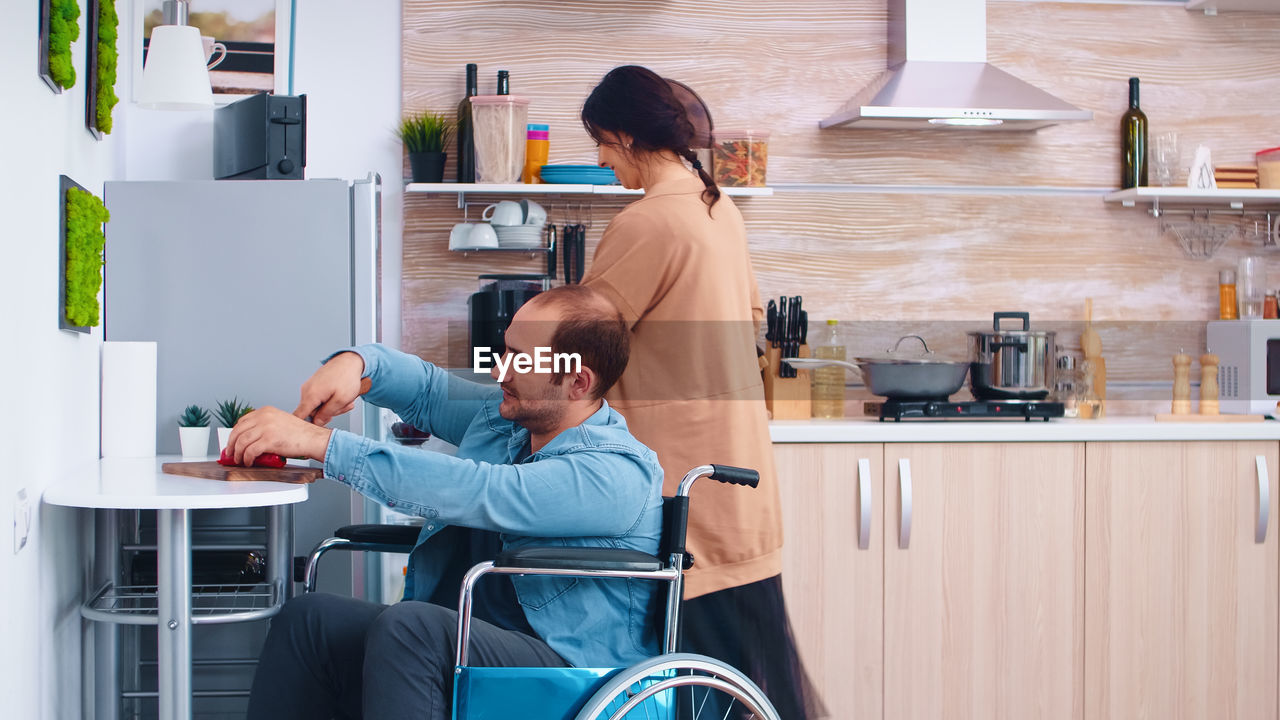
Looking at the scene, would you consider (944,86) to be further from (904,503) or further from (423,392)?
(423,392)

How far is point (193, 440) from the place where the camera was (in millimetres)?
2344

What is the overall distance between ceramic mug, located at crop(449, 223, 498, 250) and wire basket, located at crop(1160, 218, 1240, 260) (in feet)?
6.90

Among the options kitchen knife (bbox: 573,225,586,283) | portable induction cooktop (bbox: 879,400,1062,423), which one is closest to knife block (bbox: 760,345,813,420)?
portable induction cooktop (bbox: 879,400,1062,423)

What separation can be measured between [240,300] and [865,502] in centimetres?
159

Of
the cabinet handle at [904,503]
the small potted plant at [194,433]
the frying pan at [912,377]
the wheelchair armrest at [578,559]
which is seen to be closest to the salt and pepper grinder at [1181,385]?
the frying pan at [912,377]

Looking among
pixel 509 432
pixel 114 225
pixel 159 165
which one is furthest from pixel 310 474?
pixel 159 165

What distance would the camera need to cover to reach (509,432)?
68.1 inches

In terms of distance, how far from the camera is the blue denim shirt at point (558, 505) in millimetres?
1379

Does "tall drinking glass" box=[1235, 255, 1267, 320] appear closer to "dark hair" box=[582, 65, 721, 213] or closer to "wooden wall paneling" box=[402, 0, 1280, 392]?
"wooden wall paneling" box=[402, 0, 1280, 392]

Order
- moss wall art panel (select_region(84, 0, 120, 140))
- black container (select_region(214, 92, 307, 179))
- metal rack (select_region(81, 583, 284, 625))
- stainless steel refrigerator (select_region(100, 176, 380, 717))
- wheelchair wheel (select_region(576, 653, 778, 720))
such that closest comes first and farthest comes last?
1. wheelchair wheel (select_region(576, 653, 778, 720))
2. metal rack (select_region(81, 583, 284, 625))
3. moss wall art panel (select_region(84, 0, 120, 140))
4. stainless steel refrigerator (select_region(100, 176, 380, 717))
5. black container (select_region(214, 92, 307, 179))

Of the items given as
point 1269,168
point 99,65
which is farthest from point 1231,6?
point 99,65

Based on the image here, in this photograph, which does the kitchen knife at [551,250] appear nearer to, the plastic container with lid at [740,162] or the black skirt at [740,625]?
the plastic container with lid at [740,162]

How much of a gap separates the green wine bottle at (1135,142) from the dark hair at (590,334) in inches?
93.3

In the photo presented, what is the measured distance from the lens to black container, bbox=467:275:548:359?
115 inches
